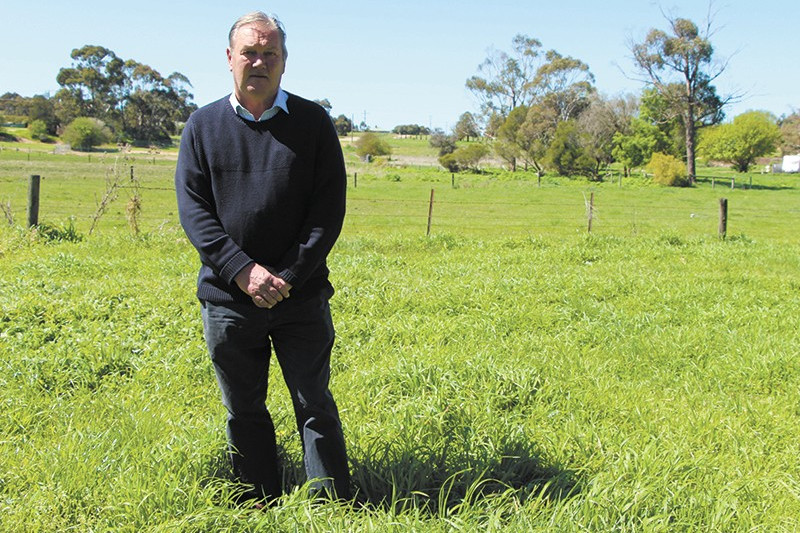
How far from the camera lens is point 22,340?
18.1 ft

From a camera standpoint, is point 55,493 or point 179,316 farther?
point 179,316

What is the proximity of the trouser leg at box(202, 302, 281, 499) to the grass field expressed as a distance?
0.17 m

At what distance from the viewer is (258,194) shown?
2896mm

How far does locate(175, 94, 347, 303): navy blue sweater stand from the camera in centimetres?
290

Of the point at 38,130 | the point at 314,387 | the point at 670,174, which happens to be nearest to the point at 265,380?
the point at 314,387

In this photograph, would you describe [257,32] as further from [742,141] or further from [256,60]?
[742,141]

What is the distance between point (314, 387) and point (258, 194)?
915 millimetres

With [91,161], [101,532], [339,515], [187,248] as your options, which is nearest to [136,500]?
[101,532]

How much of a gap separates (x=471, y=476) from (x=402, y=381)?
1409 millimetres

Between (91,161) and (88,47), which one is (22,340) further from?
(88,47)

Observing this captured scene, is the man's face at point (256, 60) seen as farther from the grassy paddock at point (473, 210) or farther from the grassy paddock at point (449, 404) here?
the grassy paddock at point (473, 210)

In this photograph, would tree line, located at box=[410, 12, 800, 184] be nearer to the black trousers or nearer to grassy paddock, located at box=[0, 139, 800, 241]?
grassy paddock, located at box=[0, 139, 800, 241]

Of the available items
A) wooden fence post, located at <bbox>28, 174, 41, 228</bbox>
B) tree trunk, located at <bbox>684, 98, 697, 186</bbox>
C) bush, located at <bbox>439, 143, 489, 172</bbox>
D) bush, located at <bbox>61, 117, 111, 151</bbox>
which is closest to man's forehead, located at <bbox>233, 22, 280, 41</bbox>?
wooden fence post, located at <bbox>28, 174, 41, 228</bbox>

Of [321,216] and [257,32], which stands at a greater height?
[257,32]
